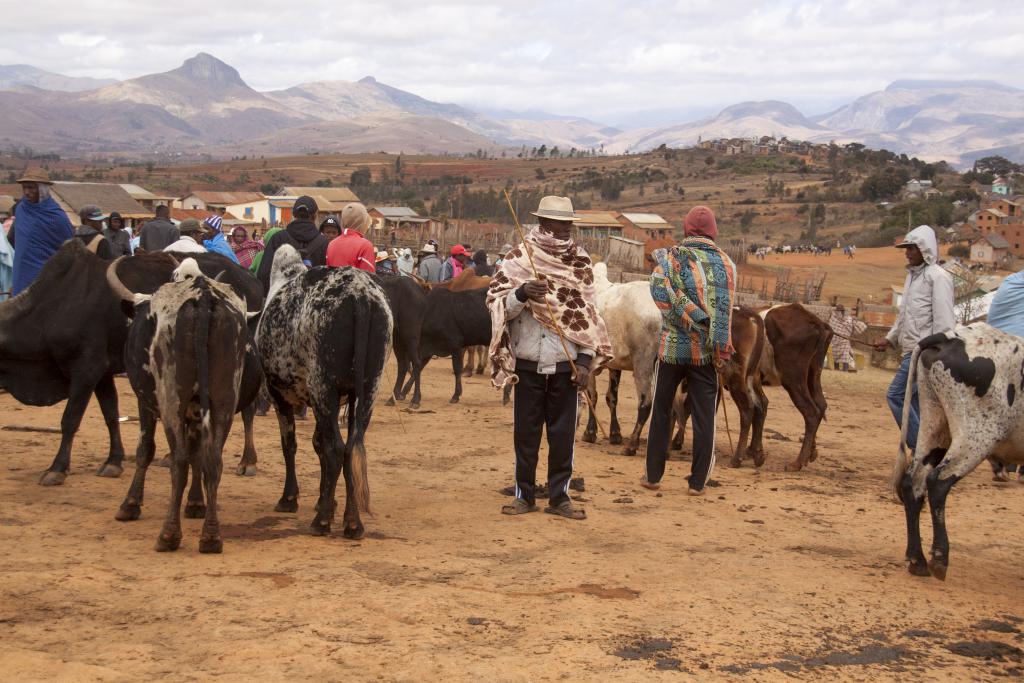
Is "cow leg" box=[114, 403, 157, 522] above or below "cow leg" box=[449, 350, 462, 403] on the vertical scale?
above

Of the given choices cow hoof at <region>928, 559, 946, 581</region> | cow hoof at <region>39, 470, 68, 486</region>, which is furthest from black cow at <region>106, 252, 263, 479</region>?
cow hoof at <region>928, 559, 946, 581</region>

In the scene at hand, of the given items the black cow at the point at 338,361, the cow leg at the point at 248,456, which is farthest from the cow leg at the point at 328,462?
the cow leg at the point at 248,456

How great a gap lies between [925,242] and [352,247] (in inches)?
193

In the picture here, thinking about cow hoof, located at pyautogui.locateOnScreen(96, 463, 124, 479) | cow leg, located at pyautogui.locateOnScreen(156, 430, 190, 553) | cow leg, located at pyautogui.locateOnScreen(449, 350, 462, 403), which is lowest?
cow leg, located at pyautogui.locateOnScreen(449, 350, 462, 403)

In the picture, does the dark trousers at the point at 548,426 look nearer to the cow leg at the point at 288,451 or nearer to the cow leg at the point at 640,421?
the cow leg at the point at 288,451

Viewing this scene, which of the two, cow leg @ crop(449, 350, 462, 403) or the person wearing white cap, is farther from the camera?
the person wearing white cap

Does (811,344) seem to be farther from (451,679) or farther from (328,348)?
(451,679)

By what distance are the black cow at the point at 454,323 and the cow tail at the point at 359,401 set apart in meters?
8.12

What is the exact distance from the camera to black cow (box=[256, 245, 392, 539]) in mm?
7152

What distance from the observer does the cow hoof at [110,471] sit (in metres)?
8.71

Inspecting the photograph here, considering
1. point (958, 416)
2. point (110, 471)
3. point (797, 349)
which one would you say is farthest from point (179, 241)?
point (958, 416)

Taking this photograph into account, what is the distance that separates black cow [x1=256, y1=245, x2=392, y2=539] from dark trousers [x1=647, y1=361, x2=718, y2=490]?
303 centimetres

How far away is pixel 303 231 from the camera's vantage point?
417 inches

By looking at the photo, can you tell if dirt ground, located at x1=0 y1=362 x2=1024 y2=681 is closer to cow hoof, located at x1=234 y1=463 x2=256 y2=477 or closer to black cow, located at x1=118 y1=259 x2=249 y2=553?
cow hoof, located at x1=234 y1=463 x2=256 y2=477
